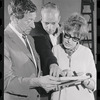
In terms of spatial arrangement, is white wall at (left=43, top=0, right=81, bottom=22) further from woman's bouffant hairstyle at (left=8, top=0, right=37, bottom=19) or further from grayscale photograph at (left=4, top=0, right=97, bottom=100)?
woman's bouffant hairstyle at (left=8, top=0, right=37, bottom=19)

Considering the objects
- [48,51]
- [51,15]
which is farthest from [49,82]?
[51,15]

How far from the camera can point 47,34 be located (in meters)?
1.83

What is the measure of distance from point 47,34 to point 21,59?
0.75 ft

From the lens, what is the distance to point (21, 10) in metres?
1.80

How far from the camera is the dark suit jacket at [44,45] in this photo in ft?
5.95

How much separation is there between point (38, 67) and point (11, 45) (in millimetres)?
217

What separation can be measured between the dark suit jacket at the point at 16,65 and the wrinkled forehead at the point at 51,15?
0.16 m

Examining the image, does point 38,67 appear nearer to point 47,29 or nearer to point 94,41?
point 47,29

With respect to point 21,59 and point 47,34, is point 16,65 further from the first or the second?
point 47,34

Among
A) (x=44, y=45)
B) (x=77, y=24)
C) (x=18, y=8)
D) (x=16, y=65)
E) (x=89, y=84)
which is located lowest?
(x=89, y=84)

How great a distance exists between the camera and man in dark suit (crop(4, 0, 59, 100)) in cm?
178

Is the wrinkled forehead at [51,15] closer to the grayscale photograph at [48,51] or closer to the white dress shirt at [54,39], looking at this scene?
the grayscale photograph at [48,51]

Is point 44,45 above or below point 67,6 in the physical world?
below

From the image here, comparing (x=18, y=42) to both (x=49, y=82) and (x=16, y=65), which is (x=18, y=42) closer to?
(x=16, y=65)
